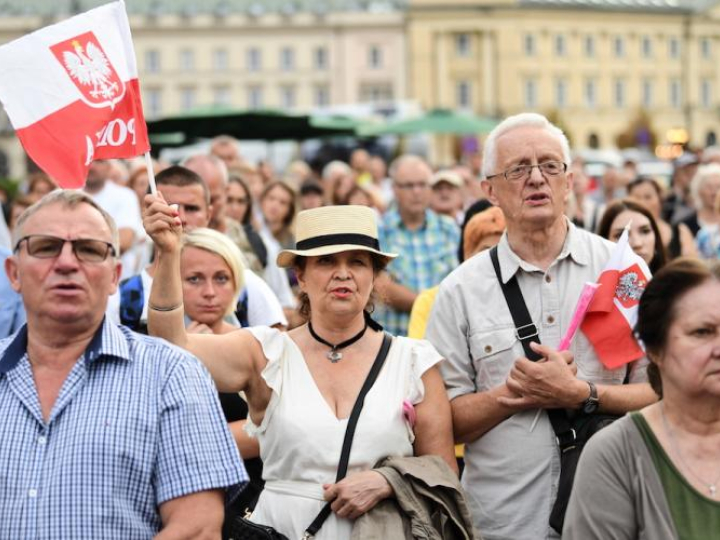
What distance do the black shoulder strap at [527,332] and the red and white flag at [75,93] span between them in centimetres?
149

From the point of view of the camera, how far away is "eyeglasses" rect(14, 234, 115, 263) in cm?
391

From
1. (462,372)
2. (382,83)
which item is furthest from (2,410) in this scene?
(382,83)

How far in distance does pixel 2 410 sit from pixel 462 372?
1.88 metres

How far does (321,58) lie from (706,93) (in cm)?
3776

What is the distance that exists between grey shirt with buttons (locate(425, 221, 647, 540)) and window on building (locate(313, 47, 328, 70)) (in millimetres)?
103127

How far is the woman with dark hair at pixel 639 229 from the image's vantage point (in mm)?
6957

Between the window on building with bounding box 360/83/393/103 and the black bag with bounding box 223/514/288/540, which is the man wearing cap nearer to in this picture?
the black bag with bounding box 223/514/288/540

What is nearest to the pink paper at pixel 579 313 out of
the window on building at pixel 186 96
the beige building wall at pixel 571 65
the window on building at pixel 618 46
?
the beige building wall at pixel 571 65

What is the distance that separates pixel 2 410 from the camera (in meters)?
3.82

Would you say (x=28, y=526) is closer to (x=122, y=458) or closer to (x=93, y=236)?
(x=122, y=458)

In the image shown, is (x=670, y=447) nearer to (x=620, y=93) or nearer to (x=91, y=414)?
(x=91, y=414)

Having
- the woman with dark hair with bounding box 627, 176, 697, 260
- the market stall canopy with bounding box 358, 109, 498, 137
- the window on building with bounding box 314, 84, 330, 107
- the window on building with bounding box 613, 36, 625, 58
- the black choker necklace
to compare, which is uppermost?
the window on building with bounding box 613, 36, 625, 58

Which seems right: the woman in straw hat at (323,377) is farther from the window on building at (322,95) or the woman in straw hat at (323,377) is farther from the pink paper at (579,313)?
the window on building at (322,95)

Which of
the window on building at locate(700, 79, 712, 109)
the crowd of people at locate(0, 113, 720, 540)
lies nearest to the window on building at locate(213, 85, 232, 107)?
the window on building at locate(700, 79, 712, 109)
